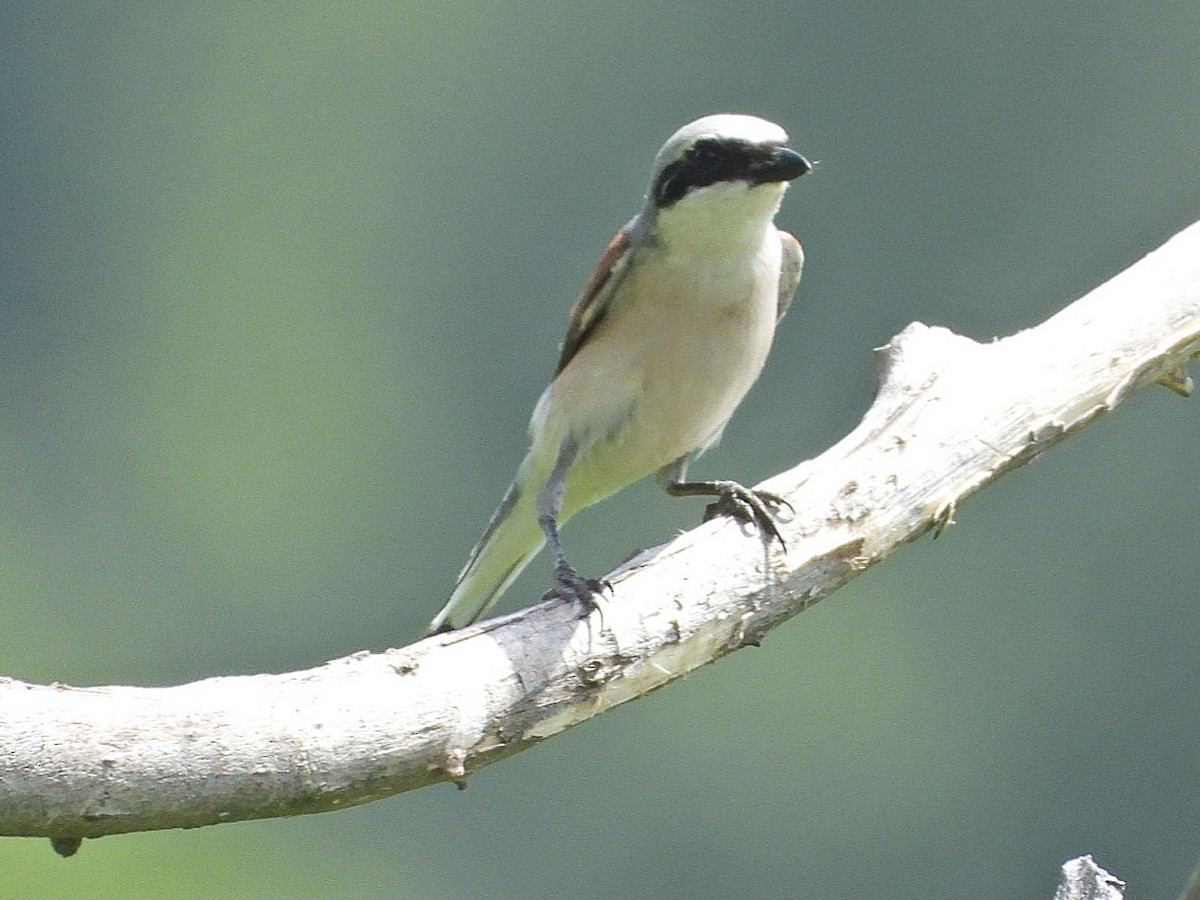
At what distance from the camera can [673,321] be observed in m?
4.79

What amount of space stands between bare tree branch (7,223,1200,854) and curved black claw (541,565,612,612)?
3 cm

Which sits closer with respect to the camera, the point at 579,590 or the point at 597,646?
the point at 597,646

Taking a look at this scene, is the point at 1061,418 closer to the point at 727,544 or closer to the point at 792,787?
the point at 727,544

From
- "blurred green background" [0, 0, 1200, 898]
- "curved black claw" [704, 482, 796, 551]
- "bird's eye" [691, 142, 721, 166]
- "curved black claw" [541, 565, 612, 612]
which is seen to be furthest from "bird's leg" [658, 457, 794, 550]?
"blurred green background" [0, 0, 1200, 898]

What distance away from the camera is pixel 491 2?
38.4 metres

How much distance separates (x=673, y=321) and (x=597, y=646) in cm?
118

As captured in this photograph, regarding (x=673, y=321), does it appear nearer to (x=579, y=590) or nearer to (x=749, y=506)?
(x=749, y=506)

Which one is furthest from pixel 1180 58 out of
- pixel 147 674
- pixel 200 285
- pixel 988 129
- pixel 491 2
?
pixel 147 674

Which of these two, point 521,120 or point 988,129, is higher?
point 521,120

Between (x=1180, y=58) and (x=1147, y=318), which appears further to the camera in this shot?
(x=1180, y=58)

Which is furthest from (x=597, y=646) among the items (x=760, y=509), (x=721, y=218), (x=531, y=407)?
(x=531, y=407)

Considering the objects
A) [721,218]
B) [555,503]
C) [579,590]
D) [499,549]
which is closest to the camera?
[579,590]

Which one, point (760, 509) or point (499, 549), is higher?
point (499, 549)

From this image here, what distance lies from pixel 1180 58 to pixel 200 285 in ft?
53.6
